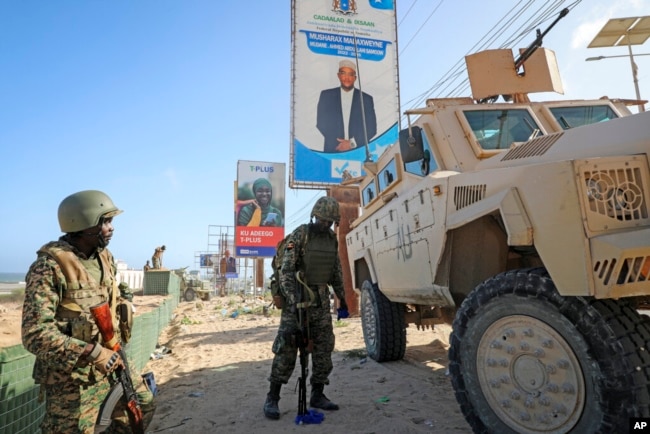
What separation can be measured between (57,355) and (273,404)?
2.12 meters

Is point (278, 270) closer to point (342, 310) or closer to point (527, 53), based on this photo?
point (342, 310)

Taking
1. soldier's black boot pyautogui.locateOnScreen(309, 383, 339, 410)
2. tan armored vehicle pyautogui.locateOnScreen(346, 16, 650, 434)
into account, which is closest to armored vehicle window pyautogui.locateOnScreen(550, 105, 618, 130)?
Answer: tan armored vehicle pyautogui.locateOnScreen(346, 16, 650, 434)

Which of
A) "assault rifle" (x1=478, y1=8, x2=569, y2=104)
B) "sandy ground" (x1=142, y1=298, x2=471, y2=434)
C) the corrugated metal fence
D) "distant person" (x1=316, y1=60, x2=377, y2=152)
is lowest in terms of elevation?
"sandy ground" (x1=142, y1=298, x2=471, y2=434)

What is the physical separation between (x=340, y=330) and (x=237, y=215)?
12891 millimetres

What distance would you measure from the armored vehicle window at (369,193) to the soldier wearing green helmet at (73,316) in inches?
139

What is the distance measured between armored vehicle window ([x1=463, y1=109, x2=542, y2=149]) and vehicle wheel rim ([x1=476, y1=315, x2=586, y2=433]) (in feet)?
5.19

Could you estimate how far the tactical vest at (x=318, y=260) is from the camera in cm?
362

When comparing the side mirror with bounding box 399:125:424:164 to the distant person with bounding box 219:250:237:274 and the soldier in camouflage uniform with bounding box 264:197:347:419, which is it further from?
the distant person with bounding box 219:250:237:274

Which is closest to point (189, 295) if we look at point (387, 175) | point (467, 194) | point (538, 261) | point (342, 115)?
point (342, 115)

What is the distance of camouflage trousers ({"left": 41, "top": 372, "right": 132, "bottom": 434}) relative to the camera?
6.20ft

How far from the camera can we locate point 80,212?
209 cm

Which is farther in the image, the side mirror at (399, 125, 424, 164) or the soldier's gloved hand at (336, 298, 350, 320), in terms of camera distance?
the soldier's gloved hand at (336, 298, 350, 320)

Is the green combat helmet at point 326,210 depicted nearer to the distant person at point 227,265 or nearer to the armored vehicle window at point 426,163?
the armored vehicle window at point 426,163

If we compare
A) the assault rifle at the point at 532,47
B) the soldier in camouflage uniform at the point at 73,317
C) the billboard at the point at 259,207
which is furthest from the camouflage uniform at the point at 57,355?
the billboard at the point at 259,207
